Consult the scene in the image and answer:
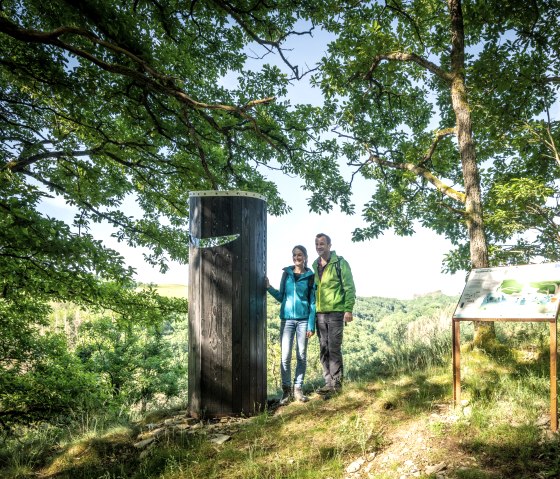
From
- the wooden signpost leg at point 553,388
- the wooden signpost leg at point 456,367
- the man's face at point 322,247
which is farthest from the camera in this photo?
the man's face at point 322,247

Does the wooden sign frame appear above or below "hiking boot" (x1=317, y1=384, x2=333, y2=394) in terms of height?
above

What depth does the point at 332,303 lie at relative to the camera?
18.2 ft

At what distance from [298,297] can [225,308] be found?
104 centimetres

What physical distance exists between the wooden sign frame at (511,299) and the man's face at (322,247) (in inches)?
74.2

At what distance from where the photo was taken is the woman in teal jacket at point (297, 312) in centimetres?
550

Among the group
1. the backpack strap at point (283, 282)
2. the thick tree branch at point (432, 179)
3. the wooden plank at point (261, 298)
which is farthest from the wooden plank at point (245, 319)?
the thick tree branch at point (432, 179)

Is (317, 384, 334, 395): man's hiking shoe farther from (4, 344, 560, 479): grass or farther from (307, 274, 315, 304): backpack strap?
(307, 274, 315, 304): backpack strap

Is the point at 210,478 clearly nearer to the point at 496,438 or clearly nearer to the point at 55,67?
the point at 496,438

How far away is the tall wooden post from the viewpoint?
16.8ft

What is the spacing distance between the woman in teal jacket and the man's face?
0.80 feet

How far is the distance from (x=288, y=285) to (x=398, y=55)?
537 cm

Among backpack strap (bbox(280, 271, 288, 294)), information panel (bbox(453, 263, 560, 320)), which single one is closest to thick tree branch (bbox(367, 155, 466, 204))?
information panel (bbox(453, 263, 560, 320))

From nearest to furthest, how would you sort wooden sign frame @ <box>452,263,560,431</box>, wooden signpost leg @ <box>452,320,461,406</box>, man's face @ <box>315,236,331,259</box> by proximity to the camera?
wooden sign frame @ <box>452,263,560,431</box>, wooden signpost leg @ <box>452,320,461,406</box>, man's face @ <box>315,236,331,259</box>

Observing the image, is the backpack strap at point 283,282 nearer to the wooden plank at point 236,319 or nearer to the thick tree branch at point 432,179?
the wooden plank at point 236,319
